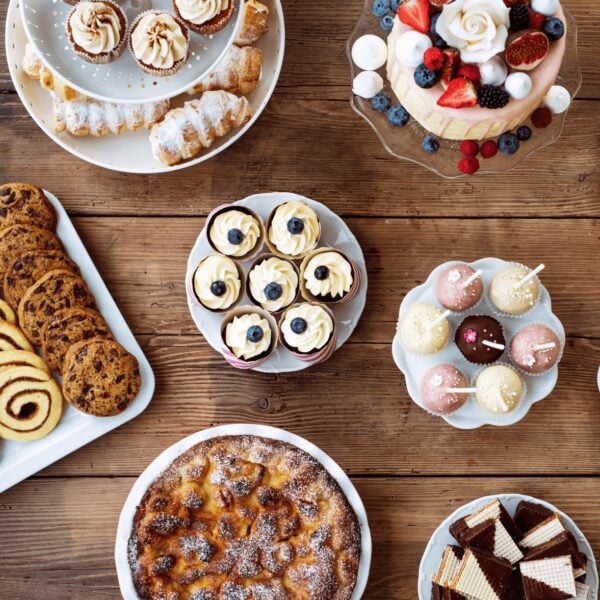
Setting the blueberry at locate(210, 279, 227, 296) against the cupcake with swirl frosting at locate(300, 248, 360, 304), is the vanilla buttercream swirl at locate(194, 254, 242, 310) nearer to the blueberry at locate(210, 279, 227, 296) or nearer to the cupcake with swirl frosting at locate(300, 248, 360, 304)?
the blueberry at locate(210, 279, 227, 296)

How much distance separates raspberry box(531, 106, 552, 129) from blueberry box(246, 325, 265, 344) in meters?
0.81

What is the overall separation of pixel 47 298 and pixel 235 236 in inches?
19.9

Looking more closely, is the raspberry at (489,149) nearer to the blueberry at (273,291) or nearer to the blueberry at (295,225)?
the blueberry at (295,225)

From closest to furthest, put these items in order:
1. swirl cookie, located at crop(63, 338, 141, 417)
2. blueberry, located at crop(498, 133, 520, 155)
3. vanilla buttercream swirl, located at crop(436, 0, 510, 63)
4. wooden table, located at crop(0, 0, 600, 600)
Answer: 1. vanilla buttercream swirl, located at crop(436, 0, 510, 63)
2. blueberry, located at crop(498, 133, 520, 155)
3. swirl cookie, located at crop(63, 338, 141, 417)
4. wooden table, located at crop(0, 0, 600, 600)

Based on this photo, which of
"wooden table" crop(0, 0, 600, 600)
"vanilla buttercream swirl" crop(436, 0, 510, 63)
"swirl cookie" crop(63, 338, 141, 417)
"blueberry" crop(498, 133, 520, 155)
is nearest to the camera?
"vanilla buttercream swirl" crop(436, 0, 510, 63)

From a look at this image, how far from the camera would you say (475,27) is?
166 cm

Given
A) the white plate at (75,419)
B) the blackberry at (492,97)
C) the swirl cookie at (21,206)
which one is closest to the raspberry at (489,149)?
the blackberry at (492,97)

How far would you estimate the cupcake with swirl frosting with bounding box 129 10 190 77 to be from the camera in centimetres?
170

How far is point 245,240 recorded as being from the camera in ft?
6.56

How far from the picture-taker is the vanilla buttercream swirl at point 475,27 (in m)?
1.66

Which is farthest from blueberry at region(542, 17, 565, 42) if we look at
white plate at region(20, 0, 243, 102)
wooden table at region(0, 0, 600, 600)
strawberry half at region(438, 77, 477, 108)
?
white plate at region(20, 0, 243, 102)

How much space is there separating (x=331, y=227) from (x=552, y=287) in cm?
61

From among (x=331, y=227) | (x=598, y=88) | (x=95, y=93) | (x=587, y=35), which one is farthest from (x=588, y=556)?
(x=95, y=93)

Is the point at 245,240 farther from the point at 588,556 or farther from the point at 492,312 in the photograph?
the point at 588,556
